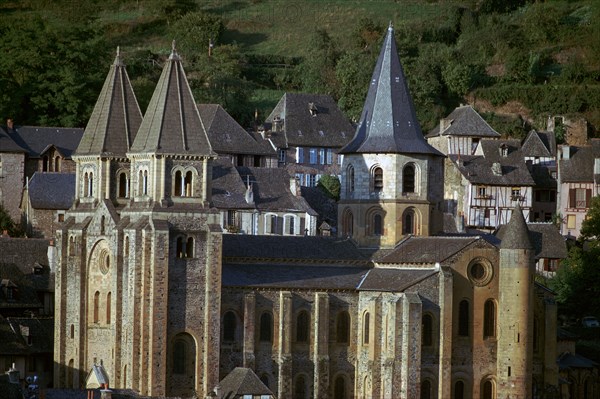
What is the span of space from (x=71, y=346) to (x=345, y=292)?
1317cm

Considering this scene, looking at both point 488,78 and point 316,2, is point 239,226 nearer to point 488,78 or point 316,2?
point 488,78

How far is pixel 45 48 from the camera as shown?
133000 millimetres

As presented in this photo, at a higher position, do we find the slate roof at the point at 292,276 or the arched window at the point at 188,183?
the arched window at the point at 188,183

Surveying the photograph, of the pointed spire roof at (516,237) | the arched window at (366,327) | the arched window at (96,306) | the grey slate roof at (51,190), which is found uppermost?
the grey slate roof at (51,190)

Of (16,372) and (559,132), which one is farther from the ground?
(559,132)

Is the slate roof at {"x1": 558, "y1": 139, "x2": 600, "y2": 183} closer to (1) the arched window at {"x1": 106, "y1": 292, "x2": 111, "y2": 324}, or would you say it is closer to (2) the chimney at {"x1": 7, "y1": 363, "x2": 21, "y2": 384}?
(1) the arched window at {"x1": 106, "y1": 292, "x2": 111, "y2": 324}

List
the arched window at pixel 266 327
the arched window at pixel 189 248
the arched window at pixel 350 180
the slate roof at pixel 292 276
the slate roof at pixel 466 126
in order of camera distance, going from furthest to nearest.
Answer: the slate roof at pixel 466 126
the arched window at pixel 350 180
the slate roof at pixel 292 276
the arched window at pixel 266 327
the arched window at pixel 189 248

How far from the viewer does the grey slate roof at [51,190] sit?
118m

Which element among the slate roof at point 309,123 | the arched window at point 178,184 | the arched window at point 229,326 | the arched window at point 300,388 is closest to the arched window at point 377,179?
the arched window at point 300,388

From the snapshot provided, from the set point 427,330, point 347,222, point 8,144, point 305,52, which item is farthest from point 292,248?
point 305,52

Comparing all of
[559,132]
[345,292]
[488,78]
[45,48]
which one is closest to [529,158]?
[559,132]

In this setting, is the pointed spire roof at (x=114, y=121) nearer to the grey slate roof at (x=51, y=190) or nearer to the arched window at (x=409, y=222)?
the arched window at (x=409, y=222)

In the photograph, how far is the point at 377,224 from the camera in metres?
98.7

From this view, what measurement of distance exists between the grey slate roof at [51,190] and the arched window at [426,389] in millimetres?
31659
